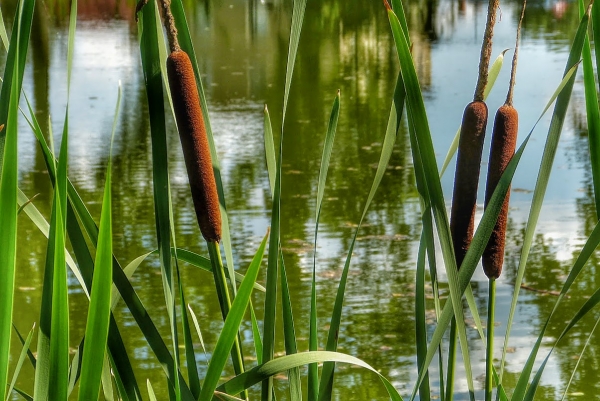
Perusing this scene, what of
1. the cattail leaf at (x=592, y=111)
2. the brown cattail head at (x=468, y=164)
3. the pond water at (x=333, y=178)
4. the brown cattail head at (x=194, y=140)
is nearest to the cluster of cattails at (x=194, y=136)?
the brown cattail head at (x=194, y=140)

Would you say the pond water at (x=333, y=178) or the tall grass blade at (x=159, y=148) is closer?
the tall grass blade at (x=159, y=148)

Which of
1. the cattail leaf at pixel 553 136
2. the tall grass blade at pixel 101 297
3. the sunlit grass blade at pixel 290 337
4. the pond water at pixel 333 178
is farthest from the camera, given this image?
the pond water at pixel 333 178

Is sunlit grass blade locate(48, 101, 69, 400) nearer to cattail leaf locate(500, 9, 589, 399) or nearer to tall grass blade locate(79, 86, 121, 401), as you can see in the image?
tall grass blade locate(79, 86, 121, 401)

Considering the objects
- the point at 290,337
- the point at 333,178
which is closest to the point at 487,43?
the point at 290,337

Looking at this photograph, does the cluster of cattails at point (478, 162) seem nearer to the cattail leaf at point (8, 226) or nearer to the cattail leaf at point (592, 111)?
the cattail leaf at point (592, 111)

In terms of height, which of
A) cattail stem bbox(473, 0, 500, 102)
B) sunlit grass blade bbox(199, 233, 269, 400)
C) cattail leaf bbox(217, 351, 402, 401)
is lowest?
cattail leaf bbox(217, 351, 402, 401)

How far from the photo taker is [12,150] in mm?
694

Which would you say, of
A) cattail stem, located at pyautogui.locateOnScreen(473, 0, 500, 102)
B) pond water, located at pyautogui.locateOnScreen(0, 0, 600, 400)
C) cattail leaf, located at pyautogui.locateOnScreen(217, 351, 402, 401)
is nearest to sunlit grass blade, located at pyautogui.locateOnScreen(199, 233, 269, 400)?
cattail leaf, located at pyautogui.locateOnScreen(217, 351, 402, 401)

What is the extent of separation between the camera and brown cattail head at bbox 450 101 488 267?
826mm

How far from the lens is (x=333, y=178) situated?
4371 millimetres

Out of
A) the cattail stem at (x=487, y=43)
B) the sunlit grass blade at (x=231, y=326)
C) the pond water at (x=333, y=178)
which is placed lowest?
the pond water at (x=333, y=178)

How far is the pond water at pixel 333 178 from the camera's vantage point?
2.84 metres

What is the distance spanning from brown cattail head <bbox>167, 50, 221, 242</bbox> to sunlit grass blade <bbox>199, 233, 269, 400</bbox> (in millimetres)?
178

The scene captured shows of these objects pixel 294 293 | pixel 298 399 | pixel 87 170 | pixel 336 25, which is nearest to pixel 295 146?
pixel 87 170
